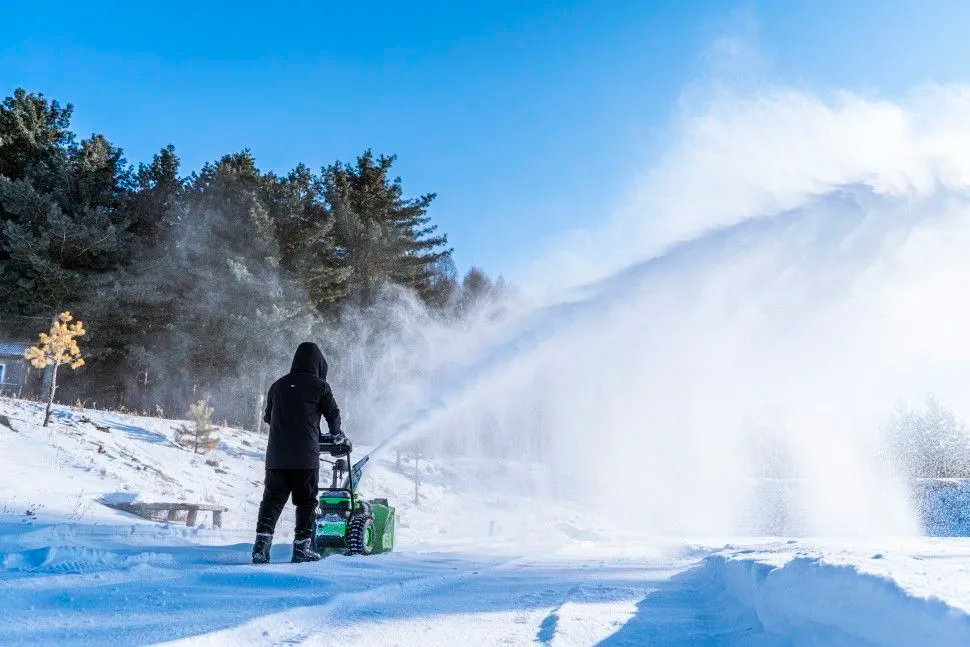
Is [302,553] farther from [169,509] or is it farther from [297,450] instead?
[169,509]

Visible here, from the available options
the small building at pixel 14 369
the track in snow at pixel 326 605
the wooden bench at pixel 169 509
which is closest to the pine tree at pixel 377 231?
the small building at pixel 14 369

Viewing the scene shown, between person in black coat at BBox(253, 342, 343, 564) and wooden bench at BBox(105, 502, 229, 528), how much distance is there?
534cm

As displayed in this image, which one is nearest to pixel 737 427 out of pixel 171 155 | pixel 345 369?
pixel 345 369

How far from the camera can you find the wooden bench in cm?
1052

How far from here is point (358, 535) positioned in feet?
20.6

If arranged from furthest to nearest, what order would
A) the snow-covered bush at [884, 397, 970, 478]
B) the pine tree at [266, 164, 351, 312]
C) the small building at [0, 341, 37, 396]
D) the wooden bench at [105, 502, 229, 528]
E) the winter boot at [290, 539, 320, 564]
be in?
the snow-covered bush at [884, 397, 970, 478] < the pine tree at [266, 164, 351, 312] < the small building at [0, 341, 37, 396] < the wooden bench at [105, 502, 229, 528] < the winter boot at [290, 539, 320, 564]

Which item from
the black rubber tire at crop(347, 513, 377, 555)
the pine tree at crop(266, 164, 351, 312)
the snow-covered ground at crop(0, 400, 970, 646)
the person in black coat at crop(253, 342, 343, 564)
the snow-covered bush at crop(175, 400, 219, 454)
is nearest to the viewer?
the snow-covered ground at crop(0, 400, 970, 646)

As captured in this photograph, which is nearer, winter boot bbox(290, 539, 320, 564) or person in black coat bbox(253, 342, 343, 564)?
winter boot bbox(290, 539, 320, 564)

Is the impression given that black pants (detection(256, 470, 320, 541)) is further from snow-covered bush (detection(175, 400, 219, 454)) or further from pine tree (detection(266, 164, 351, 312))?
pine tree (detection(266, 164, 351, 312))

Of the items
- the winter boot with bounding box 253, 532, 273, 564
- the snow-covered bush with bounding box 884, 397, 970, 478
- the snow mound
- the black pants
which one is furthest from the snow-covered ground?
the snow-covered bush with bounding box 884, 397, 970, 478

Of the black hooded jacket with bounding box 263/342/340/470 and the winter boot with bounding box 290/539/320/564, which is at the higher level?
the black hooded jacket with bounding box 263/342/340/470

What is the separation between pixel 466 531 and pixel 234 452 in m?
8.37

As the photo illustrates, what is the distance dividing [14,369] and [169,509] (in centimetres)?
2308

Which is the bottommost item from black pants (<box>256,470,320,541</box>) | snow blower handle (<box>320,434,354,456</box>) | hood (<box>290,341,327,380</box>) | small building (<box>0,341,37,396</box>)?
black pants (<box>256,470,320,541</box>)
